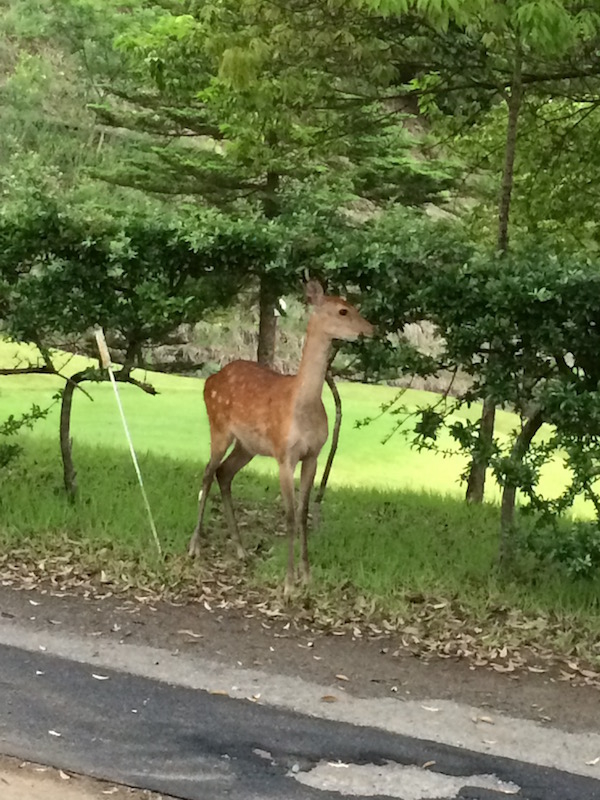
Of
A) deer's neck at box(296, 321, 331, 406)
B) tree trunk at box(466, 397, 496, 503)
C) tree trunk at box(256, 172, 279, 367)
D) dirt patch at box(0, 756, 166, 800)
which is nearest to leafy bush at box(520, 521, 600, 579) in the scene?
tree trunk at box(466, 397, 496, 503)

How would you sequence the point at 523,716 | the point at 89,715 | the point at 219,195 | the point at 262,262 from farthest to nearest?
the point at 219,195 → the point at 262,262 → the point at 523,716 → the point at 89,715

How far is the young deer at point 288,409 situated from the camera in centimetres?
594

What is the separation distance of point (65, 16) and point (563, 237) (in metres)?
11.0

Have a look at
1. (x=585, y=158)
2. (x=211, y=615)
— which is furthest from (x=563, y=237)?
(x=211, y=615)

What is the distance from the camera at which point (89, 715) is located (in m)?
4.49

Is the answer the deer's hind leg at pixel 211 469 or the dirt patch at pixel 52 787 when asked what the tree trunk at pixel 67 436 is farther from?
the dirt patch at pixel 52 787

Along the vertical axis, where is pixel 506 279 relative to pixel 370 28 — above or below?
below

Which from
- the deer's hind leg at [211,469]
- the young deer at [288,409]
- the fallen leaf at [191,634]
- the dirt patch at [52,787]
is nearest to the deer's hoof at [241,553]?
the young deer at [288,409]

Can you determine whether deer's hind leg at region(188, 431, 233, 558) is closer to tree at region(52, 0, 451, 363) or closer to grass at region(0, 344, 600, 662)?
grass at region(0, 344, 600, 662)

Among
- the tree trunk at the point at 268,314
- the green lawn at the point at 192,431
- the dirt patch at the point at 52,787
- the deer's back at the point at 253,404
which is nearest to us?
the dirt patch at the point at 52,787

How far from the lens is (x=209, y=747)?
424cm

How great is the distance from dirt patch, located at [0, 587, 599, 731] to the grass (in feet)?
0.88

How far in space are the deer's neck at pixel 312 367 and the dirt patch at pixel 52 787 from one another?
2791 mm

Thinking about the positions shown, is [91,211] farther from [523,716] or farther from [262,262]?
[523,716]
